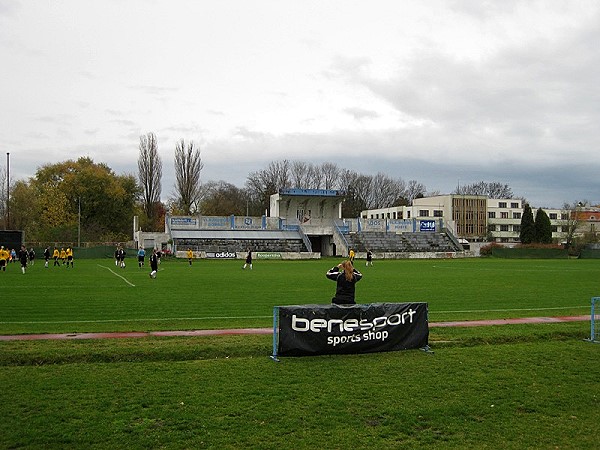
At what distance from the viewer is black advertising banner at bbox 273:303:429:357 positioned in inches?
449

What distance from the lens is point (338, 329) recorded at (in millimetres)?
11609

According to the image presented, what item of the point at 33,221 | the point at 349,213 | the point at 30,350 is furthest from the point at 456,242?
the point at 30,350

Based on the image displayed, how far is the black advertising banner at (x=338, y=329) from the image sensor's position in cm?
1141

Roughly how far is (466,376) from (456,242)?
233 feet

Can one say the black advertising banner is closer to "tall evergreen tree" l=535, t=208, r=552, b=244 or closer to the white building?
"tall evergreen tree" l=535, t=208, r=552, b=244

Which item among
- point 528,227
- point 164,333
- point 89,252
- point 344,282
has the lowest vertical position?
→ point 164,333

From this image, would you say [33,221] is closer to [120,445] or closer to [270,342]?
[270,342]

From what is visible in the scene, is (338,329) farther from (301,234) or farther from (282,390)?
(301,234)

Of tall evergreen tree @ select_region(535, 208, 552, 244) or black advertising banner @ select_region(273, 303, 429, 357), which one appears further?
tall evergreen tree @ select_region(535, 208, 552, 244)

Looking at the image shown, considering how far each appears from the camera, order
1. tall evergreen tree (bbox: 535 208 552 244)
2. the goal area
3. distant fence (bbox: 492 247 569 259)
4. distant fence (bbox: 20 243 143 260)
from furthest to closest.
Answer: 1. tall evergreen tree (bbox: 535 208 552 244)
2. distant fence (bbox: 492 247 569 259)
3. distant fence (bbox: 20 243 143 260)
4. the goal area

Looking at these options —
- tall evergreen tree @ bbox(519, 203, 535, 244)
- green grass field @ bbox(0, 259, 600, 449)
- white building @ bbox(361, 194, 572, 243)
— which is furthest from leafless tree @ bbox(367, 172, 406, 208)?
green grass field @ bbox(0, 259, 600, 449)

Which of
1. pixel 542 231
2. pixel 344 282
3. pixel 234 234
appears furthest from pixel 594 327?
pixel 542 231

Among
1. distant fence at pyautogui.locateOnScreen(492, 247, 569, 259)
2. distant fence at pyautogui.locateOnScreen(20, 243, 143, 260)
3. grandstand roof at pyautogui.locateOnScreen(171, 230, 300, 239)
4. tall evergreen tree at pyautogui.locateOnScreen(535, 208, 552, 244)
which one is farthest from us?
tall evergreen tree at pyautogui.locateOnScreen(535, 208, 552, 244)

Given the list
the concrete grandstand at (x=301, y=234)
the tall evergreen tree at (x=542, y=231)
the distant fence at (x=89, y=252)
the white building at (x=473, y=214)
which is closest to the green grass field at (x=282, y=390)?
the distant fence at (x=89, y=252)
